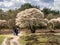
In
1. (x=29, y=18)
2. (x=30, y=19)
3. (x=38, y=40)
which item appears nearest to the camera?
(x=38, y=40)

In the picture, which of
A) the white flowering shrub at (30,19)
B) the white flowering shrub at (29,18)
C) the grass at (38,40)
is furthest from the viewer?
the white flowering shrub at (29,18)

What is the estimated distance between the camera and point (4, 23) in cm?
5594

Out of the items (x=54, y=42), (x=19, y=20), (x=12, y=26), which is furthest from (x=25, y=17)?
(x=54, y=42)

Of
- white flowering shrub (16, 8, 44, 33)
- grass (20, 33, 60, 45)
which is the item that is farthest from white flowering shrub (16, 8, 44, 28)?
grass (20, 33, 60, 45)

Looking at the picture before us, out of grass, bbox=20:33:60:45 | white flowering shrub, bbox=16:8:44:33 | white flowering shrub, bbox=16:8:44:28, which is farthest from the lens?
white flowering shrub, bbox=16:8:44:28

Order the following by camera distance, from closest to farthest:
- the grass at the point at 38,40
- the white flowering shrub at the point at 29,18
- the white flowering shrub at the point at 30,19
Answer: the grass at the point at 38,40
the white flowering shrub at the point at 30,19
the white flowering shrub at the point at 29,18

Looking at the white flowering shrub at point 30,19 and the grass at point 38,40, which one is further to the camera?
the white flowering shrub at point 30,19

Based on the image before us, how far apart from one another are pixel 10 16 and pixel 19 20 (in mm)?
13050

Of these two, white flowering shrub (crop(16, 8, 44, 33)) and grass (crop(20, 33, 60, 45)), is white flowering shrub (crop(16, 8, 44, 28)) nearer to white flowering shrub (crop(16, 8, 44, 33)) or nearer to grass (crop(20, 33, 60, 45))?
white flowering shrub (crop(16, 8, 44, 33))

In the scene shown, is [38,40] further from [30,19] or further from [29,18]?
[29,18]

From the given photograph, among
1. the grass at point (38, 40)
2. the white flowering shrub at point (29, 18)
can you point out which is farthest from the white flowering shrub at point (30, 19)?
the grass at point (38, 40)

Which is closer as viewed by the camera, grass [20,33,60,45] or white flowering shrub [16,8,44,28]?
grass [20,33,60,45]

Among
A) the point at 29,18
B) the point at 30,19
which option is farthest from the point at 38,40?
the point at 29,18

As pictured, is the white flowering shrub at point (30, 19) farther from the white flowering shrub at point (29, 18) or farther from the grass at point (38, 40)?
the grass at point (38, 40)
